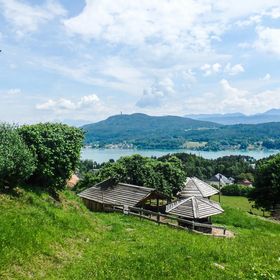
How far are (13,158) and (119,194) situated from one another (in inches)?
883

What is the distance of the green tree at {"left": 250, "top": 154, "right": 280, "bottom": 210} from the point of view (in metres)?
57.2

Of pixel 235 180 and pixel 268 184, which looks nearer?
pixel 268 184

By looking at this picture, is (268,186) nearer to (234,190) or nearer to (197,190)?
(197,190)

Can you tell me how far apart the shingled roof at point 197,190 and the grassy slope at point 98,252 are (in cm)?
2545

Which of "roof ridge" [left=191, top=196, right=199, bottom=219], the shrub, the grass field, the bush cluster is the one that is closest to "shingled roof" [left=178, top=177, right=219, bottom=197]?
"roof ridge" [left=191, top=196, right=199, bottom=219]

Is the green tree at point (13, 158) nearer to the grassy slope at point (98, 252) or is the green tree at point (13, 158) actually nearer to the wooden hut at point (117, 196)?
the grassy slope at point (98, 252)

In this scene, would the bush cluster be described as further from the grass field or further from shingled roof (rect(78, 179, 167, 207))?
the grass field

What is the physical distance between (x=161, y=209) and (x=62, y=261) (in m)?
30.4

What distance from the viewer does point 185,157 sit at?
183 meters

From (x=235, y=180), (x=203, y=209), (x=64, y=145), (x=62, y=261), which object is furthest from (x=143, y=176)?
(x=235, y=180)

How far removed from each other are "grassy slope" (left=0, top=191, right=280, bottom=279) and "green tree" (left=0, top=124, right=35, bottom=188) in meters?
1.16

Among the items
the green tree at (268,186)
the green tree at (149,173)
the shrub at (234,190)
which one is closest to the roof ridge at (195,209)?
the green tree at (149,173)

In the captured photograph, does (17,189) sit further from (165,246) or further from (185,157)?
(185,157)

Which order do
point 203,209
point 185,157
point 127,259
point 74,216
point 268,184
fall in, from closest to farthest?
point 127,259 → point 74,216 → point 203,209 → point 268,184 → point 185,157
